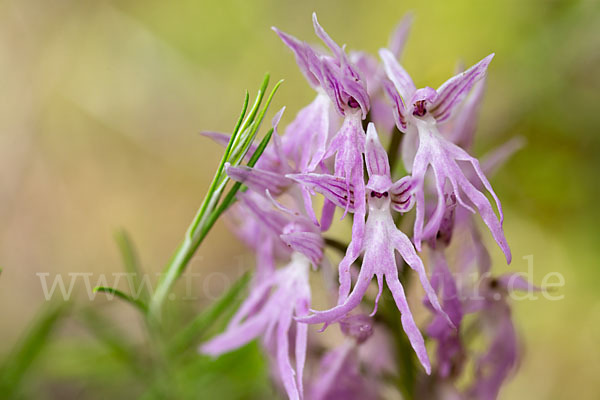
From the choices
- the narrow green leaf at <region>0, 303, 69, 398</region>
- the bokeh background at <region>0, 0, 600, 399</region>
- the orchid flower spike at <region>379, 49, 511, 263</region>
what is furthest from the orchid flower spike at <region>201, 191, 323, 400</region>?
the bokeh background at <region>0, 0, 600, 399</region>

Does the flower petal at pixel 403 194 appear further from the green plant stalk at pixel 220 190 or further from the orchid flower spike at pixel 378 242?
the green plant stalk at pixel 220 190

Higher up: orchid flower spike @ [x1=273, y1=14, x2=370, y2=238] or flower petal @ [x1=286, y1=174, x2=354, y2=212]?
orchid flower spike @ [x1=273, y1=14, x2=370, y2=238]

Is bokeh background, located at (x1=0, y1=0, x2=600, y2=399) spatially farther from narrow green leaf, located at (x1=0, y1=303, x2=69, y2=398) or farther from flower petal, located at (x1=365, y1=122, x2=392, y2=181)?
flower petal, located at (x1=365, y1=122, x2=392, y2=181)

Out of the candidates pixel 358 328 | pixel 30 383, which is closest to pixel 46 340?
pixel 30 383

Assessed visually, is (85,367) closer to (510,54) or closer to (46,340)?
(46,340)

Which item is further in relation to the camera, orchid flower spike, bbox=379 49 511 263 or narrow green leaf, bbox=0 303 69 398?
narrow green leaf, bbox=0 303 69 398

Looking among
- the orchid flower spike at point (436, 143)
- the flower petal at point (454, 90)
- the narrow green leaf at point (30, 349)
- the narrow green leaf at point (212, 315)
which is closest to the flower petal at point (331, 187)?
the orchid flower spike at point (436, 143)

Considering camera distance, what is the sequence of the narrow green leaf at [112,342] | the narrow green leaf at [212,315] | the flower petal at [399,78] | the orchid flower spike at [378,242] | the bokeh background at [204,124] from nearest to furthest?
the orchid flower spike at [378,242], the flower petal at [399,78], the narrow green leaf at [212,315], the narrow green leaf at [112,342], the bokeh background at [204,124]
